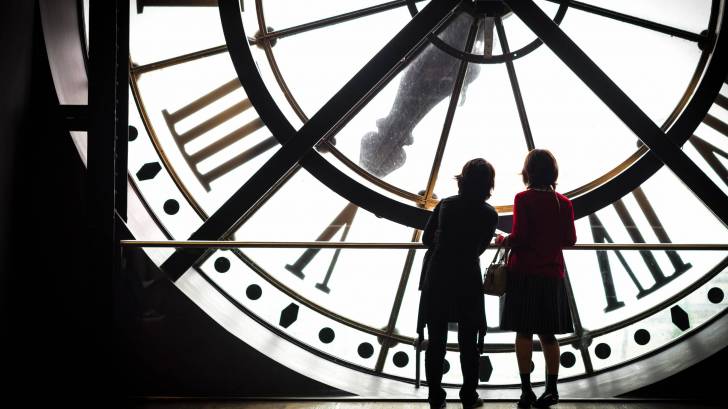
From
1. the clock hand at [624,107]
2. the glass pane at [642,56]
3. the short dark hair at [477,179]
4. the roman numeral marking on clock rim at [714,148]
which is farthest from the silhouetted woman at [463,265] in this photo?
the roman numeral marking on clock rim at [714,148]

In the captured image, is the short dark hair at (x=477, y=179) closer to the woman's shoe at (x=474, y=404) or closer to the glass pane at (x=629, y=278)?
the glass pane at (x=629, y=278)

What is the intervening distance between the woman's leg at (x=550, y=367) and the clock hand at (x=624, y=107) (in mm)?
949

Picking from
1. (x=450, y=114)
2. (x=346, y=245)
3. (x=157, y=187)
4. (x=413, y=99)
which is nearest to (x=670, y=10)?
(x=450, y=114)

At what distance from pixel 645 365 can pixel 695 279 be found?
365mm

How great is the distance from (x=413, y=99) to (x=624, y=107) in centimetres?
106

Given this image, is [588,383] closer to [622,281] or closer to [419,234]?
[622,281]

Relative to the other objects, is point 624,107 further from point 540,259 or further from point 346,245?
point 346,245

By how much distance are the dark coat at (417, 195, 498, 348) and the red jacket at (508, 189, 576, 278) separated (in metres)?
0.10

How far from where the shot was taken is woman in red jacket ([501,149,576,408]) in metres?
2.15

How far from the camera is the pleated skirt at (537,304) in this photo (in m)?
2.15

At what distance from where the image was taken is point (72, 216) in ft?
8.95

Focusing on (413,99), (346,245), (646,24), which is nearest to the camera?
(346,245)

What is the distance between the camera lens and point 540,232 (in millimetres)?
2148

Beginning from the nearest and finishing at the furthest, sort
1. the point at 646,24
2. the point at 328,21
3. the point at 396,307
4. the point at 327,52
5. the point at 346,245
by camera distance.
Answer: the point at 346,245 < the point at 396,307 < the point at 646,24 < the point at 328,21 < the point at 327,52
